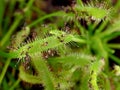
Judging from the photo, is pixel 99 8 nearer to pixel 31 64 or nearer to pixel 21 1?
pixel 31 64

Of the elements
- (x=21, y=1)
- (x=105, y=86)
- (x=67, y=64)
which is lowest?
(x=105, y=86)

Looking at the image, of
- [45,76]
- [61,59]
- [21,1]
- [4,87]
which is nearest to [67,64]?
[61,59]

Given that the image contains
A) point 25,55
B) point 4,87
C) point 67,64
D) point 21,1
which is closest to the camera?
point 25,55

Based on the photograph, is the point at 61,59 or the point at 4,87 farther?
the point at 4,87

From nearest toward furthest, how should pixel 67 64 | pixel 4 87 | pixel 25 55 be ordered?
pixel 25 55 → pixel 67 64 → pixel 4 87

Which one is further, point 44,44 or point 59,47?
point 59,47

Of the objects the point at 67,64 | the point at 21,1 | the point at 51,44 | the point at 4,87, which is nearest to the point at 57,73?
the point at 67,64

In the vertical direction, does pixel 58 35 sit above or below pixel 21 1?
below
